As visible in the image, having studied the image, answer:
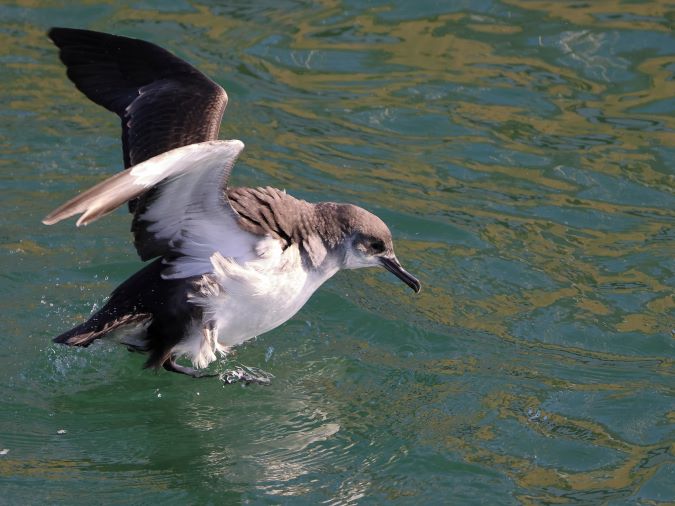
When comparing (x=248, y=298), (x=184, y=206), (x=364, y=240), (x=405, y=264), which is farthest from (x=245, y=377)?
(x=405, y=264)

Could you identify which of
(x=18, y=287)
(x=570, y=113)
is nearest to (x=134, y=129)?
(x=18, y=287)

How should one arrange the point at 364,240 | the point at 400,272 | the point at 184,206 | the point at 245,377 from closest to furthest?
1. the point at 184,206
2. the point at 245,377
3. the point at 364,240
4. the point at 400,272

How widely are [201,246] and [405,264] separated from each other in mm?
2187

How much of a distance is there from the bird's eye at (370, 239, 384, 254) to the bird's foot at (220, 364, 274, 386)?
39.4 inches

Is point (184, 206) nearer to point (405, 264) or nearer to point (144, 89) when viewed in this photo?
point (144, 89)

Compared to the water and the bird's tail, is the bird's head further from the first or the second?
the bird's tail

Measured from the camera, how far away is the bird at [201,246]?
21.9ft

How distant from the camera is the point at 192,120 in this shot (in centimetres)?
711

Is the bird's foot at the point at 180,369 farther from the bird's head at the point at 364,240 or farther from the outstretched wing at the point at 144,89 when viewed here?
the outstretched wing at the point at 144,89

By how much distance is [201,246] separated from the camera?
6797 millimetres

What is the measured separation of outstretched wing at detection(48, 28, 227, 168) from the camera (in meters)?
7.07

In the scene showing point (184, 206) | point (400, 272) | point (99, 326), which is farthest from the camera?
point (400, 272)

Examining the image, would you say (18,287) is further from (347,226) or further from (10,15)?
(10,15)

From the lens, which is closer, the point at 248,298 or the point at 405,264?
the point at 248,298
